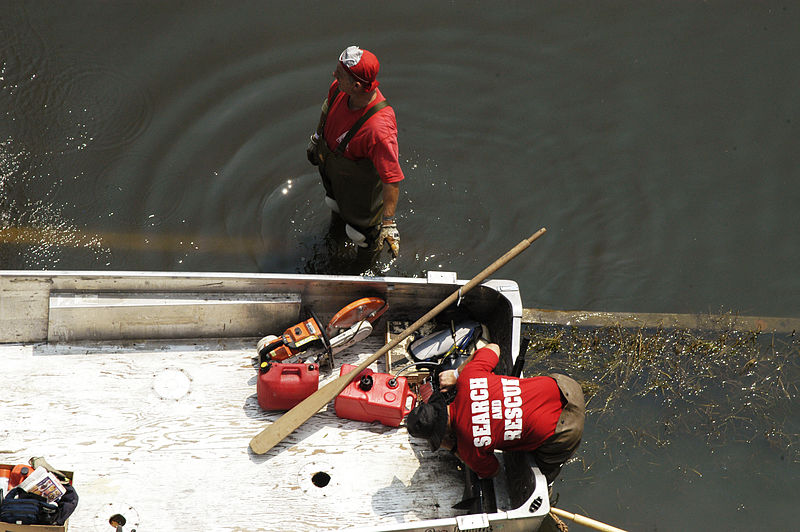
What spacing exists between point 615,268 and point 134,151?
4.53 meters

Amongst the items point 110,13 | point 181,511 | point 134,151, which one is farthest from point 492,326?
point 110,13

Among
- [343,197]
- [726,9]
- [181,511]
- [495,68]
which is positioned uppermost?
[726,9]

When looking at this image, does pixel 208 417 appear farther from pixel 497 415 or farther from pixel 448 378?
pixel 497 415

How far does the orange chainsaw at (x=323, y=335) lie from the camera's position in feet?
14.5

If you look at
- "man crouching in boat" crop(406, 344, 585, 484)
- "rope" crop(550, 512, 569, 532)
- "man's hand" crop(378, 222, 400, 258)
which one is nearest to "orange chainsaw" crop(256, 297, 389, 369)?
"man's hand" crop(378, 222, 400, 258)

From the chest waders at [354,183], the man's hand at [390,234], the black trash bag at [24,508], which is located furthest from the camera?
the man's hand at [390,234]

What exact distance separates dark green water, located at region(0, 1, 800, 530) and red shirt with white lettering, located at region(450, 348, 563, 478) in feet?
5.14

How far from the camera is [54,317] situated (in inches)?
172

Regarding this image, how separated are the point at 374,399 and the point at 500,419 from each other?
0.88 meters

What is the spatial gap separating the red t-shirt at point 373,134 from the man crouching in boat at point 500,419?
1.44 m

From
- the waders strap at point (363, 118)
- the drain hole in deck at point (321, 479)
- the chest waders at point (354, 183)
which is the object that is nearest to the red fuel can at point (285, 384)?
the drain hole in deck at point (321, 479)

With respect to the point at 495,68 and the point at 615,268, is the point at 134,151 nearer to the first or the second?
the point at 495,68

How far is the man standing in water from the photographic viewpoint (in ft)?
13.9

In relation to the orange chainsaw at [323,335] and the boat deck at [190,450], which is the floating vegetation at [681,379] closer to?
the orange chainsaw at [323,335]
